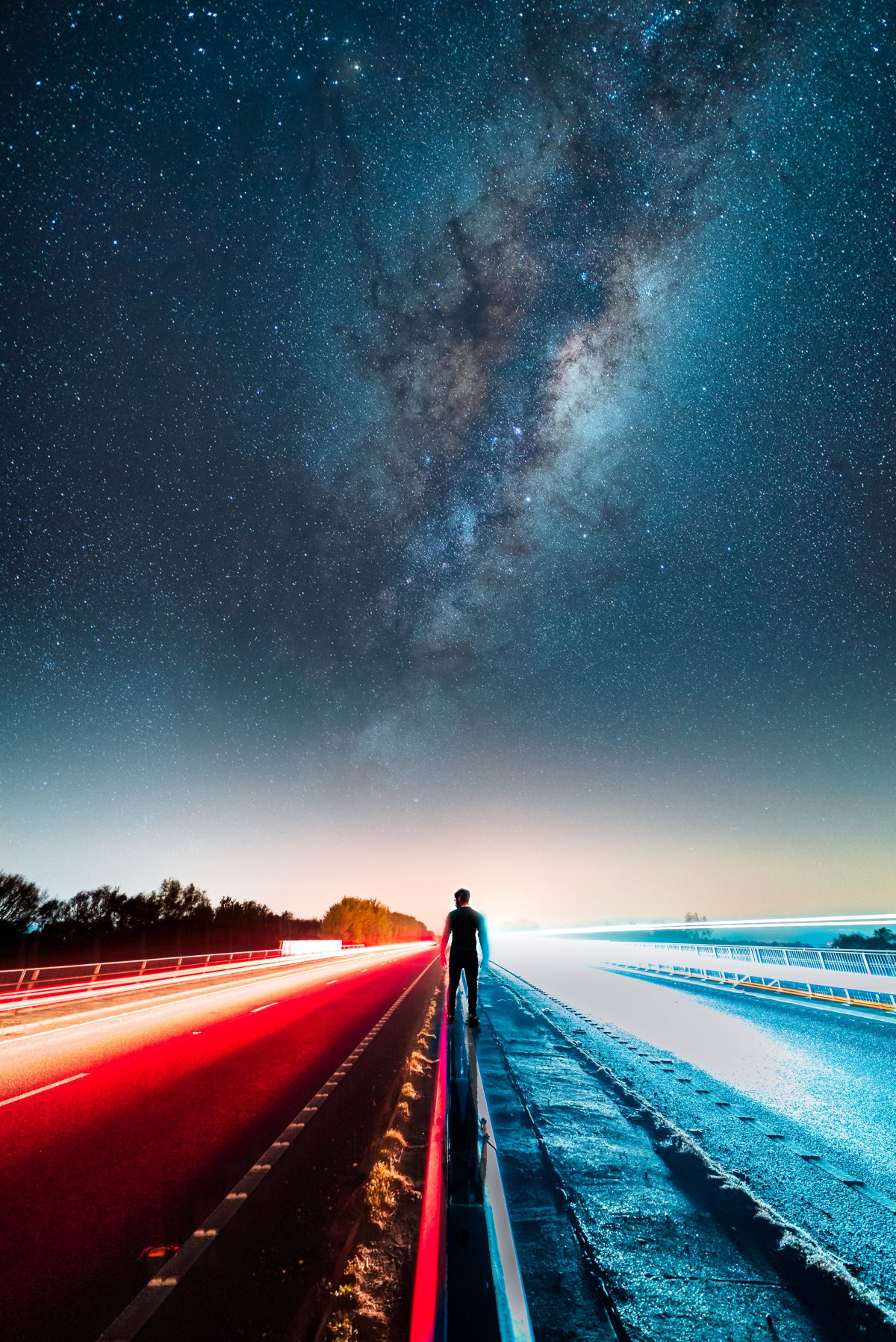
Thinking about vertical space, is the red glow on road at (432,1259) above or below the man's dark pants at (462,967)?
below

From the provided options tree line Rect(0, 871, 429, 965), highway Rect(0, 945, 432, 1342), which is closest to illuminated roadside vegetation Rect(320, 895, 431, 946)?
tree line Rect(0, 871, 429, 965)

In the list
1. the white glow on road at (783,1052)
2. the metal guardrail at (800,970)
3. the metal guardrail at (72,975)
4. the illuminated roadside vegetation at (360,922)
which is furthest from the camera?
the illuminated roadside vegetation at (360,922)

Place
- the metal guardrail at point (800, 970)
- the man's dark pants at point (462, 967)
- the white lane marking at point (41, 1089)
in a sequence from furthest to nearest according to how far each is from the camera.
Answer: the metal guardrail at point (800, 970), the man's dark pants at point (462, 967), the white lane marking at point (41, 1089)

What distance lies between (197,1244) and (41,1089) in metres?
5.82

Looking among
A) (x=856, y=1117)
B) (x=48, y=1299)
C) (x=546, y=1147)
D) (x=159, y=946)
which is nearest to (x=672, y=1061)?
(x=856, y=1117)

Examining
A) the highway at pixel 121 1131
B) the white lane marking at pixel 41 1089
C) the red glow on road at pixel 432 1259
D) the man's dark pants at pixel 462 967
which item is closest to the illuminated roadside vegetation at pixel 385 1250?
the red glow on road at pixel 432 1259

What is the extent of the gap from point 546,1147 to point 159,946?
5896 centimetres

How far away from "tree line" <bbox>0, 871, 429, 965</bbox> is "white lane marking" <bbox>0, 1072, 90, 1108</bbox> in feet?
146

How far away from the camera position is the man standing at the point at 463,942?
7.89 metres

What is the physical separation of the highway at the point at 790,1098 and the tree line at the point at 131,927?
46.5 meters

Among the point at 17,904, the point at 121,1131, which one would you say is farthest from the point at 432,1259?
the point at 17,904

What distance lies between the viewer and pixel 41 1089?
775cm

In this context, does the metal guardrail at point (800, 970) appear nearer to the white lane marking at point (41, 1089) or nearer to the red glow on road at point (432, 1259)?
the red glow on road at point (432, 1259)

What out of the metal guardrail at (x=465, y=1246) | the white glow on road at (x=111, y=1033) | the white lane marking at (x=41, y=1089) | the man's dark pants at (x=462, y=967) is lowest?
the white lane marking at (x=41, y=1089)
